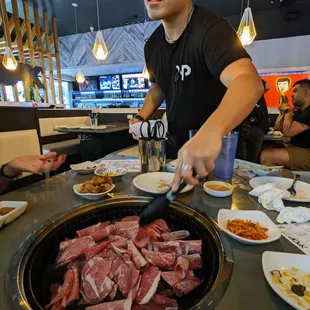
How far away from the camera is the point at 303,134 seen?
2.94 m

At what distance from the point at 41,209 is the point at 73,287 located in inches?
13.0

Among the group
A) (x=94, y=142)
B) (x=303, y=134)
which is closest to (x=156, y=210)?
(x=303, y=134)

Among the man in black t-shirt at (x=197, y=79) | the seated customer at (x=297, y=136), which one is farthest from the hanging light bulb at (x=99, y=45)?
the seated customer at (x=297, y=136)

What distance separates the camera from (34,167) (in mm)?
1037

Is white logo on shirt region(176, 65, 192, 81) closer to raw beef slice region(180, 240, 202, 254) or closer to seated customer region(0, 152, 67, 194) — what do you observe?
seated customer region(0, 152, 67, 194)

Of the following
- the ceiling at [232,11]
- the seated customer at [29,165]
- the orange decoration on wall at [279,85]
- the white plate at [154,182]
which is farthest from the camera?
the orange decoration on wall at [279,85]

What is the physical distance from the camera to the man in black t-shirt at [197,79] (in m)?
0.57

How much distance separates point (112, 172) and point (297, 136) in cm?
291

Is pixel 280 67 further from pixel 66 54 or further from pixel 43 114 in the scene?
pixel 66 54

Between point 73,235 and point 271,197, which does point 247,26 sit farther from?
point 73,235

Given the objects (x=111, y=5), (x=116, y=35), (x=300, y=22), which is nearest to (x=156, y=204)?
(x=111, y=5)

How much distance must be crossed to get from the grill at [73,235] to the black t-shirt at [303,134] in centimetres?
273

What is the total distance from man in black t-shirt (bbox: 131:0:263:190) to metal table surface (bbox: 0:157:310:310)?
229mm

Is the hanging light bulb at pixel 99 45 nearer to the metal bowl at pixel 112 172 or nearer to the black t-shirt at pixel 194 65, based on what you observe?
the black t-shirt at pixel 194 65
